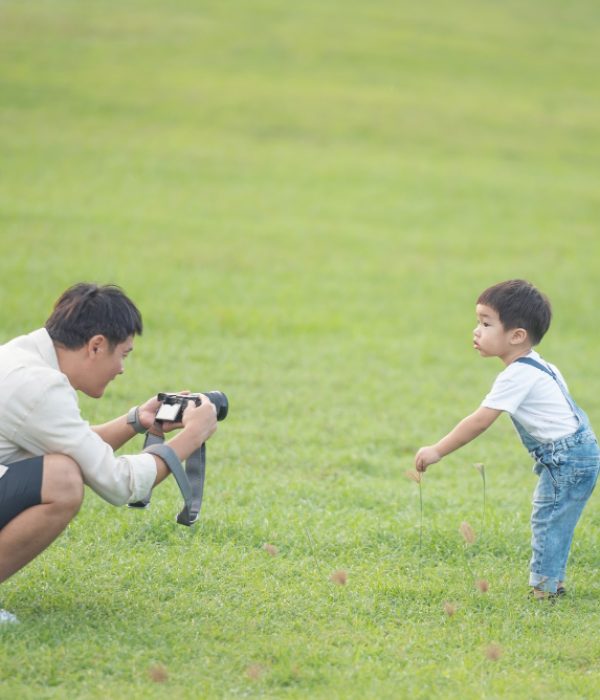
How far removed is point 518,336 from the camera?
478cm

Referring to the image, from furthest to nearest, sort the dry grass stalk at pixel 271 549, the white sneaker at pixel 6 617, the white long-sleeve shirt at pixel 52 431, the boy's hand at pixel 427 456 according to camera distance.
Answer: the dry grass stalk at pixel 271 549 → the boy's hand at pixel 427 456 → the white sneaker at pixel 6 617 → the white long-sleeve shirt at pixel 52 431

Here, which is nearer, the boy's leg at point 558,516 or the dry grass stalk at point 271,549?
the boy's leg at point 558,516

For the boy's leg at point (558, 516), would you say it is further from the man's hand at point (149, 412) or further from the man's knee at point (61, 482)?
the man's knee at point (61, 482)

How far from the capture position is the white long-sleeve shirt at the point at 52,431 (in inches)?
159

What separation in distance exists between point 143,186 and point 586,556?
12670 mm

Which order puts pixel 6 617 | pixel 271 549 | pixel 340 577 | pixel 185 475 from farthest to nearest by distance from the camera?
pixel 271 549 → pixel 340 577 → pixel 185 475 → pixel 6 617

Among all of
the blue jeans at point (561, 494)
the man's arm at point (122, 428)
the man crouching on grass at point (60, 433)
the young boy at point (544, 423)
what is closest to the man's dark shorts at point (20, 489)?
the man crouching on grass at point (60, 433)

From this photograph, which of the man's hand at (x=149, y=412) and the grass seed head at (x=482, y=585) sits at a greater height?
the man's hand at (x=149, y=412)

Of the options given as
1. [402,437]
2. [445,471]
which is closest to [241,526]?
[445,471]

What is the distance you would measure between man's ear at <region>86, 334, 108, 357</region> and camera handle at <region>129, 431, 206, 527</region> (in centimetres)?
44

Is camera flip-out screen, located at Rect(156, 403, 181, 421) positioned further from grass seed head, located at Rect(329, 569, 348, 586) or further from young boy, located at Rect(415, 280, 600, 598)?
young boy, located at Rect(415, 280, 600, 598)

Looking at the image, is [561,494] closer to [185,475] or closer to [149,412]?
[185,475]

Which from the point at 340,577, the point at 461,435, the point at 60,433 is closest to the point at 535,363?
the point at 461,435

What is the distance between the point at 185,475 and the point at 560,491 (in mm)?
1684
